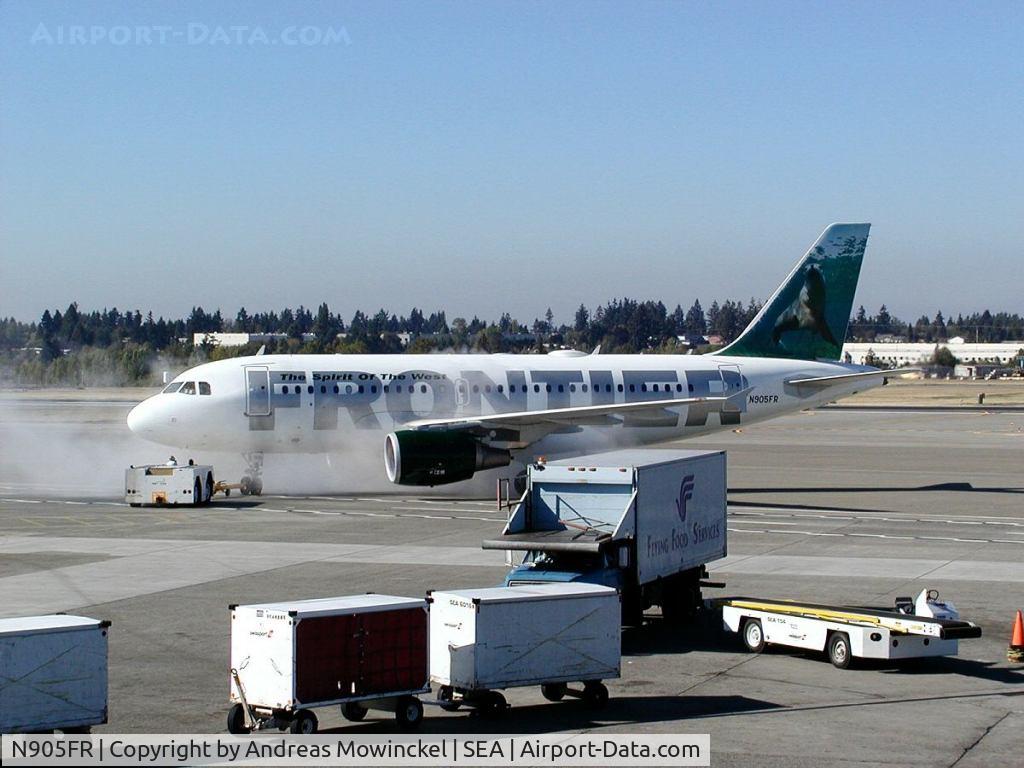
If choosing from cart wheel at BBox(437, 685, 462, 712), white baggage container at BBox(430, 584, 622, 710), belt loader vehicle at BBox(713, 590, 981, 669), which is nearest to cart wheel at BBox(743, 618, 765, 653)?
belt loader vehicle at BBox(713, 590, 981, 669)

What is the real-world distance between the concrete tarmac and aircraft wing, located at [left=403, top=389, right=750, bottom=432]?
2.92 metres

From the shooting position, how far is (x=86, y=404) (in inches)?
4870

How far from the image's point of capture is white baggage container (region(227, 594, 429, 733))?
1747 centimetres

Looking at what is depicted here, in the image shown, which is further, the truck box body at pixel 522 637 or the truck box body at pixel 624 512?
the truck box body at pixel 624 512

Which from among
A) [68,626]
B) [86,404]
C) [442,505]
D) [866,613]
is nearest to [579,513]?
[866,613]

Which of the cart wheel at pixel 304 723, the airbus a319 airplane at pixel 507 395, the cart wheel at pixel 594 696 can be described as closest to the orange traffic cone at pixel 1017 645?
the cart wheel at pixel 594 696

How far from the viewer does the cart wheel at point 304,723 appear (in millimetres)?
17516

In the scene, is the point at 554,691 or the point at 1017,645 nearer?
the point at 554,691

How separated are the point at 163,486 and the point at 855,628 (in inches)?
1208

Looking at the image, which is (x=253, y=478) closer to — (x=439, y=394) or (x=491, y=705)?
(x=439, y=394)

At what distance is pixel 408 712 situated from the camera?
18.3 meters

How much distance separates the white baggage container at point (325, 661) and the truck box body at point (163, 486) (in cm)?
2963

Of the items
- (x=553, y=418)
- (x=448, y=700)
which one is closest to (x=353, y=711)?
(x=448, y=700)

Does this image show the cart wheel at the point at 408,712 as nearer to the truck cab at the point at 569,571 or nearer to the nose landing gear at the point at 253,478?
the truck cab at the point at 569,571
